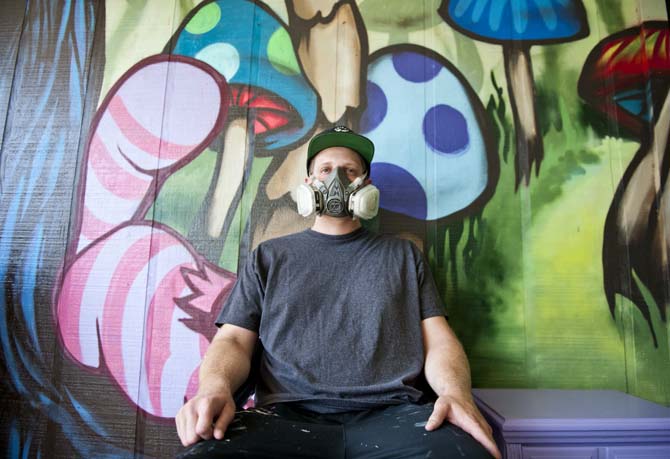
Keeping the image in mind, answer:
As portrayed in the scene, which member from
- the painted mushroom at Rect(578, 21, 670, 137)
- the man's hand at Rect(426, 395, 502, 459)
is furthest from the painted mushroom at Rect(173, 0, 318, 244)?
the painted mushroom at Rect(578, 21, 670, 137)

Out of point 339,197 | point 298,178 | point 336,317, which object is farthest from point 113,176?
point 336,317

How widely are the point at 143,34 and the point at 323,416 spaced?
210 cm

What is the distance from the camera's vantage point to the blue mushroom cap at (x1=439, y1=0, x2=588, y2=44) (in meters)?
1.94

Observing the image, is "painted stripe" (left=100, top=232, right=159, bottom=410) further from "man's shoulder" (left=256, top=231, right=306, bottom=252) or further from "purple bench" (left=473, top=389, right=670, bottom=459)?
"purple bench" (left=473, top=389, right=670, bottom=459)

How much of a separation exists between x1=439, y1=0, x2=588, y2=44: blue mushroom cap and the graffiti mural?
12mm

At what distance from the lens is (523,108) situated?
6.23ft

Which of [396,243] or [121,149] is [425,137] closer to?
[396,243]

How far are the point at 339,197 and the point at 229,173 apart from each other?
0.71m

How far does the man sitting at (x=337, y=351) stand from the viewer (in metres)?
1.01

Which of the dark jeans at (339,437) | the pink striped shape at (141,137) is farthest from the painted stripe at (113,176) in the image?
the dark jeans at (339,437)

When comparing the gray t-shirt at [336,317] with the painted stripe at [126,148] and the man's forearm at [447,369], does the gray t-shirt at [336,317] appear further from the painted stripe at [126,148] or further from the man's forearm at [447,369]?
the painted stripe at [126,148]

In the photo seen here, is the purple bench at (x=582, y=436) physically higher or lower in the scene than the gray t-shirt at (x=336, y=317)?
lower

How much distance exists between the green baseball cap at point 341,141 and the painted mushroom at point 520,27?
0.84 meters

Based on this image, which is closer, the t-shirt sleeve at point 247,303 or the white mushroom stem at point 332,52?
the t-shirt sleeve at point 247,303
